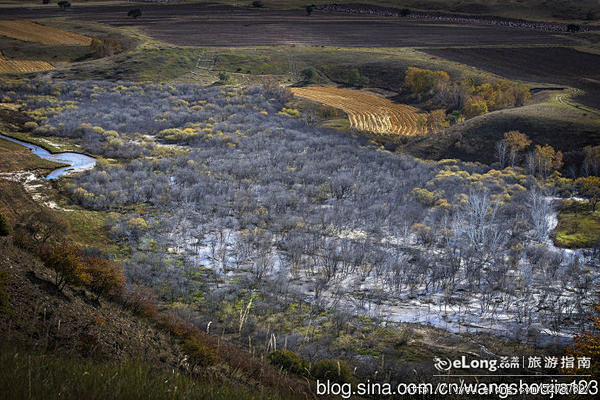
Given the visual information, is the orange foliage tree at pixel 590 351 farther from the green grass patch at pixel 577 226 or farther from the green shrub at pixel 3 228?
the green shrub at pixel 3 228

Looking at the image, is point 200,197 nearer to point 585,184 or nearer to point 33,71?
point 585,184

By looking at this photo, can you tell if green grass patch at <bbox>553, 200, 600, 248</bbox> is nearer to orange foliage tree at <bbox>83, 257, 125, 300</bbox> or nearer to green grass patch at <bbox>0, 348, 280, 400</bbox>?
orange foliage tree at <bbox>83, 257, 125, 300</bbox>

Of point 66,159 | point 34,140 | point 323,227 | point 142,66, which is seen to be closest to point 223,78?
point 142,66

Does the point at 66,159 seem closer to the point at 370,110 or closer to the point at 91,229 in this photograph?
the point at 91,229

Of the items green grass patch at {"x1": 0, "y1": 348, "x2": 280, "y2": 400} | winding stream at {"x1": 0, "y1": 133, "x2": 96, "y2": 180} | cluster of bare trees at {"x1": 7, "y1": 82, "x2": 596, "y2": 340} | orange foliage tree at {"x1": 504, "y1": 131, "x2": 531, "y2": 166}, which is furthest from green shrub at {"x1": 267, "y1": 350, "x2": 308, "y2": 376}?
orange foliage tree at {"x1": 504, "y1": 131, "x2": 531, "y2": 166}

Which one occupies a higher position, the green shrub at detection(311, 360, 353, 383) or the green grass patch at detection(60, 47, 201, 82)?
the green grass patch at detection(60, 47, 201, 82)

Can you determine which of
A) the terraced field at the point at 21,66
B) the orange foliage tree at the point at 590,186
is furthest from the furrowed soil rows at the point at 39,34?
the orange foliage tree at the point at 590,186

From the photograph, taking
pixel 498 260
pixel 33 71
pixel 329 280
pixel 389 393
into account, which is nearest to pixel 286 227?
pixel 329 280
